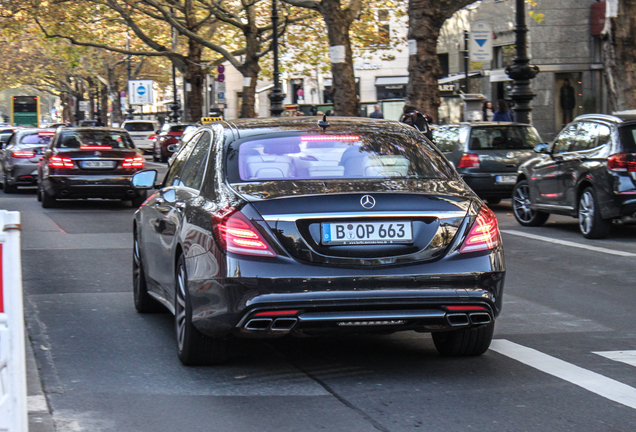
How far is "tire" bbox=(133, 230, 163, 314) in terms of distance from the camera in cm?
779

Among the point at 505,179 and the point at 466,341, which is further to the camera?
the point at 505,179

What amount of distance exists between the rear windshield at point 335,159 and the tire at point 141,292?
6.75 ft

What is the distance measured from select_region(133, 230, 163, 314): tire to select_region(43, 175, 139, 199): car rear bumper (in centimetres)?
1107

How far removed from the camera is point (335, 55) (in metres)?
27.1

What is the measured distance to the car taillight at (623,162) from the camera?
41.2 ft

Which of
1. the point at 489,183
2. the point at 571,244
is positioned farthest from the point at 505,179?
the point at 571,244

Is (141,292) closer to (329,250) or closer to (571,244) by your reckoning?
(329,250)

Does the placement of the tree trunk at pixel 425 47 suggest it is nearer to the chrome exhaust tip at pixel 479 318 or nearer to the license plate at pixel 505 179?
the license plate at pixel 505 179

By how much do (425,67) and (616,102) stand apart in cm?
527

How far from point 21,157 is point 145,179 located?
1729 centimetres

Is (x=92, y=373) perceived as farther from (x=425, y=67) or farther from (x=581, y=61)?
(x=581, y=61)

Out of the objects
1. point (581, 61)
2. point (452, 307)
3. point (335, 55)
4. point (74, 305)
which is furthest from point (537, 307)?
point (581, 61)

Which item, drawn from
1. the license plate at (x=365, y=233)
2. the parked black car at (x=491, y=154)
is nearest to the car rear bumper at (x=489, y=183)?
the parked black car at (x=491, y=154)

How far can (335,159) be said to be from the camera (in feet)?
19.7
